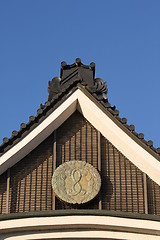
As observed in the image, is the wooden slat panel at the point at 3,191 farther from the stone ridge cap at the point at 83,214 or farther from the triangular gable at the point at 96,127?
the stone ridge cap at the point at 83,214

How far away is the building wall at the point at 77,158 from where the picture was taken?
12898 mm

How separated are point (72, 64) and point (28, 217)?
4431 mm

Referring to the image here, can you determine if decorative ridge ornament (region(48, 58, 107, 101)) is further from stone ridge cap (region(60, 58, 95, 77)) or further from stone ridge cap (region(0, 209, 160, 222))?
stone ridge cap (region(0, 209, 160, 222))

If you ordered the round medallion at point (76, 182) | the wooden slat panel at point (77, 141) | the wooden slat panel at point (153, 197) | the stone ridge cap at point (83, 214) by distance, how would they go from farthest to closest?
1. the wooden slat panel at point (77, 141)
2. the wooden slat panel at point (153, 197)
3. the round medallion at point (76, 182)
4. the stone ridge cap at point (83, 214)

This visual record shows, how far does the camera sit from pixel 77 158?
532 inches

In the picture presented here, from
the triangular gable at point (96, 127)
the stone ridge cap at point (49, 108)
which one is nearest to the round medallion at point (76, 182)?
the triangular gable at point (96, 127)

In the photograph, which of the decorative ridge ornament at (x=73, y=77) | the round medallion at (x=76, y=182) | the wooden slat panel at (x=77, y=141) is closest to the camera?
the round medallion at (x=76, y=182)

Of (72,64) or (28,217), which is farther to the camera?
(72,64)

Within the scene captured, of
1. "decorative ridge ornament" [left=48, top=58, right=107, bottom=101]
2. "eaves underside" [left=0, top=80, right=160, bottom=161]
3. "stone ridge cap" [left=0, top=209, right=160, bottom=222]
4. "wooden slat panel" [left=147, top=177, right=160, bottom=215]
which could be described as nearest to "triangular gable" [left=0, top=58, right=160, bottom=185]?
"eaves underside" [left=0, top=80, right=160, bottom=161]

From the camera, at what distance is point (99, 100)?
13367mm

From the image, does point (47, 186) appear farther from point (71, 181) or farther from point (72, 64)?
point (72, 64)

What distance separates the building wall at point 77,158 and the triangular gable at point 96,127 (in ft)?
0.56

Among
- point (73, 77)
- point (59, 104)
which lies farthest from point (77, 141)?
point (73, 77)

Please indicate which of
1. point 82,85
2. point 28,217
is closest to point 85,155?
point 82,85
